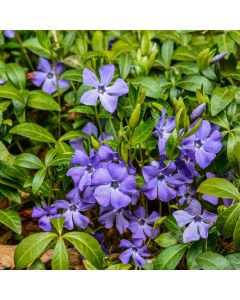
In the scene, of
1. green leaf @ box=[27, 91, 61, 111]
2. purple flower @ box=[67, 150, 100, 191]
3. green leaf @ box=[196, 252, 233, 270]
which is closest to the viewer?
green leaf @ box=[196, 252, 233, 270]

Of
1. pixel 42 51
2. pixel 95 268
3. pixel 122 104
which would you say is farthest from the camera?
pixel 42 51

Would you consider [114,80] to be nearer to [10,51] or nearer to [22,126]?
[22,126]

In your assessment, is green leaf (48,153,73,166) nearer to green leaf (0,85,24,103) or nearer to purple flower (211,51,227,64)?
green leaf (0,85,24,103)

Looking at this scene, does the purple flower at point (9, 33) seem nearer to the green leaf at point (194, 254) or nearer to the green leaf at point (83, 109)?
the green leaf at point (83, 109)

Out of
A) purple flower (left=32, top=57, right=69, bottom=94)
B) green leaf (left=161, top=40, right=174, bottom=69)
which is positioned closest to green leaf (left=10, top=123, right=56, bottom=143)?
purple flower (left=32, top=57, right=69, bottom=94)

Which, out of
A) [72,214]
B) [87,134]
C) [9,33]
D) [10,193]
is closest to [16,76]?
[9,33]

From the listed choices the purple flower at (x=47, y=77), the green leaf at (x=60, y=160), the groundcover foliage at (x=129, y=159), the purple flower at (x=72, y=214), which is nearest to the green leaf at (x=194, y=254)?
the groundcover foliage at (x=129, y=159)

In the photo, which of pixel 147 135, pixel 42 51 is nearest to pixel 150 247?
pixel 147 135
